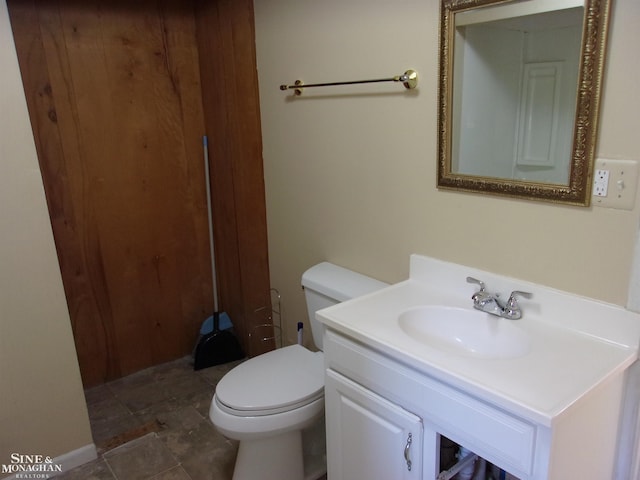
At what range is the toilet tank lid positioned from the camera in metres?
1.91

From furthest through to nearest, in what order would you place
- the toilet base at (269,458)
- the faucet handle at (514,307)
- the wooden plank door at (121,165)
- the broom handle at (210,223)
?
the broom handle at (210,223), the wooden plank door at (121,165), the toilet base at (269,458), the faucet handle at (514,307)

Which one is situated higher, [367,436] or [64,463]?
[367,436]

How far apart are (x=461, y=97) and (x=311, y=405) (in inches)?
45.8

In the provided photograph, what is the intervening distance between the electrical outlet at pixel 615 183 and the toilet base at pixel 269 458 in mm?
1304

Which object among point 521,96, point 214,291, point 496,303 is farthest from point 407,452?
point 214,291

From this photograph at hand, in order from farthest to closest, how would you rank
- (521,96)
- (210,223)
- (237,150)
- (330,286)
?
(210,223) < (237,150) < (330,286) < (521,96)

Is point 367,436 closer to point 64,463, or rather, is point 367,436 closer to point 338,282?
point 338,282

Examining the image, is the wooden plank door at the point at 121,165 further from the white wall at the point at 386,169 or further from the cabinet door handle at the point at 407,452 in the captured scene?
the cabinet door handle at the point at 407,452

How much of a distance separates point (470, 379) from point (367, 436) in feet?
1.56

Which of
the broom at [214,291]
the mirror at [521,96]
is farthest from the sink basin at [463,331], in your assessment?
the broom at [214,291]

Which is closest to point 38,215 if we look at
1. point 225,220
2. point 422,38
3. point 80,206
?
point 80,206

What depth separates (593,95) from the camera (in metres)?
1.23

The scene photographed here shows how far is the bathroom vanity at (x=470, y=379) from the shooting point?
1.10m

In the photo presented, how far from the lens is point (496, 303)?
1.51 metres
